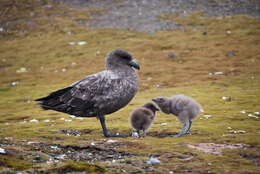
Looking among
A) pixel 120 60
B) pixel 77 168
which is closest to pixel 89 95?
pixel 120 60

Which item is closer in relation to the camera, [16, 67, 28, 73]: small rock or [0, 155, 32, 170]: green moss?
[0, 155, 32, 170]: green moss

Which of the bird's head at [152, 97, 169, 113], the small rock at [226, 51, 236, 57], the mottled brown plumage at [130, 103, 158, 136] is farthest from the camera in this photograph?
the small rock at [226, 51, 236, 57]

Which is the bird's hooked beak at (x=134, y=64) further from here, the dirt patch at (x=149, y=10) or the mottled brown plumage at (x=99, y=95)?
the dirt patch at (x=149, y=10)

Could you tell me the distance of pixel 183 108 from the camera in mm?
12789

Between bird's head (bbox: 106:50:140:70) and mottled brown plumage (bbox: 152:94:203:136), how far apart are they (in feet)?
5.20

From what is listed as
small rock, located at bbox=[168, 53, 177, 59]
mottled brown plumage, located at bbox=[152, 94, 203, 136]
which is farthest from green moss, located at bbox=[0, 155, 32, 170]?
small rock, located at bbox=[168, 53, 177, 59]

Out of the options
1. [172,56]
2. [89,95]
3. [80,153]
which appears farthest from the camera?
[172,56]

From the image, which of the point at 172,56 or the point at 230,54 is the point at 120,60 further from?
the point at 172,56

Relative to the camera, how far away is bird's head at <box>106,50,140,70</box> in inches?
514

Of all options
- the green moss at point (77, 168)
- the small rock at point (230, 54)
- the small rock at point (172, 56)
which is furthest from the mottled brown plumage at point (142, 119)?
the small rock at point (172, 56)

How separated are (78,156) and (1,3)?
64679mm

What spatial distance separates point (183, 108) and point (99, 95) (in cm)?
282

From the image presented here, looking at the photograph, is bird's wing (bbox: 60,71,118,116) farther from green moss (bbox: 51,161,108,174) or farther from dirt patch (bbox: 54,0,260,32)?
dirt patch (bbox: 54,0,260,32)

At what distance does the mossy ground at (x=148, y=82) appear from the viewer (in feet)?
30.3
